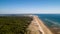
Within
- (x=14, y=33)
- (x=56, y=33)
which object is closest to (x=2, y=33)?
(x=14, y=33)

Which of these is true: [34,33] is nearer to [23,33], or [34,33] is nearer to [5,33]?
→ [23,33]

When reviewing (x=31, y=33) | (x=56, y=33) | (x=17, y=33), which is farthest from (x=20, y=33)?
(x=56, y=33)

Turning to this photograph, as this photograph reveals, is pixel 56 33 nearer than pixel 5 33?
No

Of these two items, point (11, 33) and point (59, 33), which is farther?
point (59, 33)

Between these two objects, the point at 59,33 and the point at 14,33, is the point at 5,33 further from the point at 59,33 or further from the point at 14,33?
the point at 59,33

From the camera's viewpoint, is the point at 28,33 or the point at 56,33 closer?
the point at 28,33

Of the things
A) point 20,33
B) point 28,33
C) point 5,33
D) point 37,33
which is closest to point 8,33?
point 5,33

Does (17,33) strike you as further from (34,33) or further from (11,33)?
(34,33)
